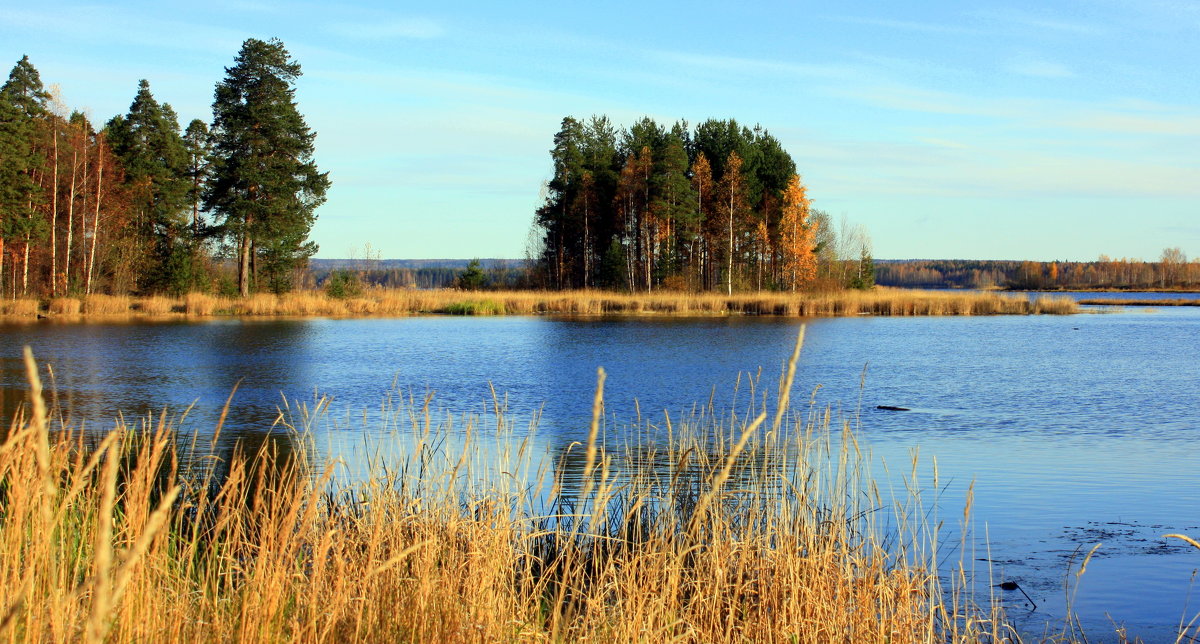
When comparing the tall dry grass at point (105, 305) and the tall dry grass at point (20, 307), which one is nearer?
the tall dry grass at point (20, 307)

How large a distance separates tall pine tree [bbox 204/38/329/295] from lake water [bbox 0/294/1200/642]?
4.87 metres

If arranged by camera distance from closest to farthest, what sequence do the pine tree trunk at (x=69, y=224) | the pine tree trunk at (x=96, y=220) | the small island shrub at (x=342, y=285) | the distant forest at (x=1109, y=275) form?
the pine tree trunk at (x=69, y=224) → the pine tree trunk at (x=96, y=220) → the small island shrub at (x=342, y=285) → the distant forest at (x=1109, y=275)

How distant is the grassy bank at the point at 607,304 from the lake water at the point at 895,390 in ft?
8.81

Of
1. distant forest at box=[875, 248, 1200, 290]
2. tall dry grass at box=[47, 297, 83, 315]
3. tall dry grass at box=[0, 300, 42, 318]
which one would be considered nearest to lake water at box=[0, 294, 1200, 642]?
tall dry grass at box=[0, 300, 42, 318]

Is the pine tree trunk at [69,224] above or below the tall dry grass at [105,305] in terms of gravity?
above

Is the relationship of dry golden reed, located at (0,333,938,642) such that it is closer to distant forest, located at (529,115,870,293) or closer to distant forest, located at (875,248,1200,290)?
distant forest, located at (529,115,870,293)

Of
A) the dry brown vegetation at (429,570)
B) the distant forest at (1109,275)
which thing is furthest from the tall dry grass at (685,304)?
the distant forest at (1109,275)

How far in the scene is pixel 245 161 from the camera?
37.4 metres

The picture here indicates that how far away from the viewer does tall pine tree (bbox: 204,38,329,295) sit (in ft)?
124

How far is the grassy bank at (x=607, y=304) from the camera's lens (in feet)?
125

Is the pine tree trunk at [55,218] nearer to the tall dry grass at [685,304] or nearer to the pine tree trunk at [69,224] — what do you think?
the pine tree trunk at [69,224]

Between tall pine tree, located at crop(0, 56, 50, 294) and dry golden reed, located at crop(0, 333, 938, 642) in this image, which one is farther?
tall pine tree, located at crop(0, 56, 50, 294)

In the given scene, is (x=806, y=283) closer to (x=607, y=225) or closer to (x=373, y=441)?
(x=607, y=225)

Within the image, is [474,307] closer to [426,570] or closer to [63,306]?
[63,306]
